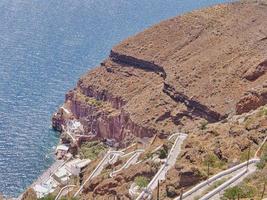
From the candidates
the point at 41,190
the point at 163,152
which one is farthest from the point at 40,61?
the point at 163,152

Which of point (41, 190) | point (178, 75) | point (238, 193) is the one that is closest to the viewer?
point (238, 193)

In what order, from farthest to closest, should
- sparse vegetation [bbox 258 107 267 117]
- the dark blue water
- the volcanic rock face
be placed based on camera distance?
the dark blue water → the volcanic rock face → sparse vegetation [bbox 258 107 267 117]

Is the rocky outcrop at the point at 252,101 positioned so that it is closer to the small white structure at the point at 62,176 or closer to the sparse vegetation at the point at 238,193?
the small white structure at the point at 62,176

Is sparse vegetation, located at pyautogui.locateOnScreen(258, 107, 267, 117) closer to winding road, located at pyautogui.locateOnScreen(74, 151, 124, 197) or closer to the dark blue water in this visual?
winding road, located at pyautogui.locateOnScreen(74, 151, 124, 197)

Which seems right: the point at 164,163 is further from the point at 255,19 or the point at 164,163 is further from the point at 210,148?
the point at 255,19

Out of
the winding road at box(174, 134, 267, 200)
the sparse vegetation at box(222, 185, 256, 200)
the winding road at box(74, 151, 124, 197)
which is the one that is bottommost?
the winding road at box(74, 151, 124, 197)

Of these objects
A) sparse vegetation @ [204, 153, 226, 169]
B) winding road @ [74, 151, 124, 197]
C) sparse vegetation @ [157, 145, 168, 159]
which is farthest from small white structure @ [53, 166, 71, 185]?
sparse vegetation @ [204, 153, 226, 169]

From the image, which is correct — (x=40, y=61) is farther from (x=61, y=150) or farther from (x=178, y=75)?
(x=178, y=75)
